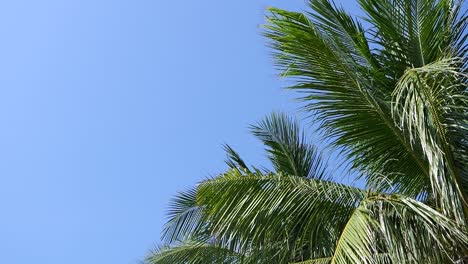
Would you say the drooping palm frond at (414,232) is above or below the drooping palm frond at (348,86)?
below

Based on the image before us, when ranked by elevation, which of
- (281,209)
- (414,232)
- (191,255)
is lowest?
(414,232)

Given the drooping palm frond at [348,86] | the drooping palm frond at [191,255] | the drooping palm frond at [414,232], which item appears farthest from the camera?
the drooping palm frond at [191,255]

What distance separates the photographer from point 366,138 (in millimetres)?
6648

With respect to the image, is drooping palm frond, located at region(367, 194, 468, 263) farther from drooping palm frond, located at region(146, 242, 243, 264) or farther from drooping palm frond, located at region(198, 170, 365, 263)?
drooping palm frond, located at region(146, 242, 243, 264)

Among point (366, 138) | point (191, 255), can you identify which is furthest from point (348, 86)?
point (191, 255)

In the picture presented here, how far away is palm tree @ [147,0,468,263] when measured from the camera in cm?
564

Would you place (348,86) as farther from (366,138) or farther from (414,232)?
(414,232)

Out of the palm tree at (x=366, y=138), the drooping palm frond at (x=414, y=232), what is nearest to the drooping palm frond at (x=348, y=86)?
the palm tree at (x=366, y=138)

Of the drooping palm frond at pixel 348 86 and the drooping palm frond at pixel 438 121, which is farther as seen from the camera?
the drooping palm frond at pixel 348 86

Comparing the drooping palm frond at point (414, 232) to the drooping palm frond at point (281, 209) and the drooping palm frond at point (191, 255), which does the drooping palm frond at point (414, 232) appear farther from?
the drooping palm frond at point (191, 255)

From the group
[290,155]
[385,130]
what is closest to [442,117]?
[385,130]

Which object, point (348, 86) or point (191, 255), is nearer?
point (348, 86)

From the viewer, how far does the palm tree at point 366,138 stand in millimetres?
5641

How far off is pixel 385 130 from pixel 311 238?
118 centimetres
